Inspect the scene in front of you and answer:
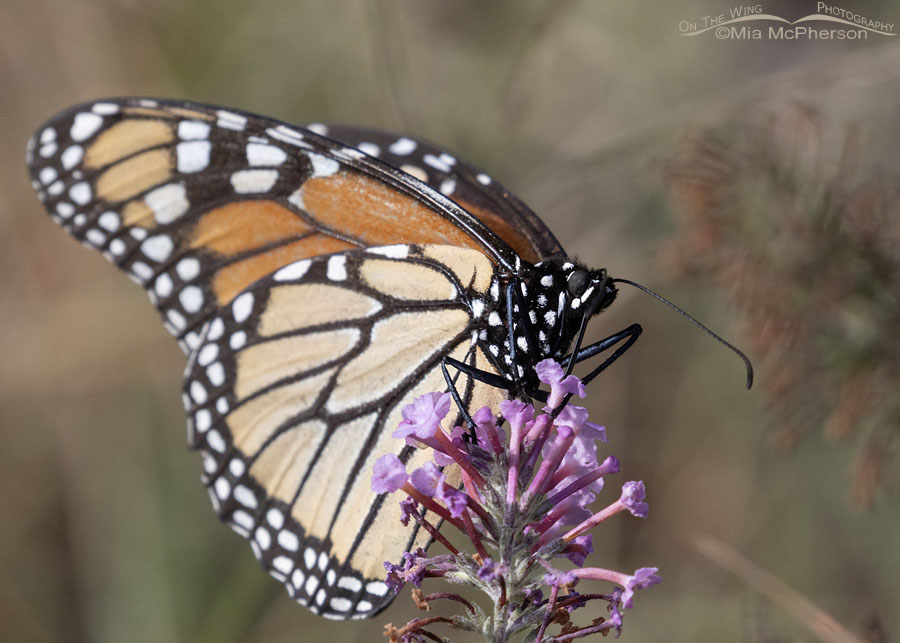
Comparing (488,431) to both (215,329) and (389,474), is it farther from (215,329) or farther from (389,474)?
(215,329)

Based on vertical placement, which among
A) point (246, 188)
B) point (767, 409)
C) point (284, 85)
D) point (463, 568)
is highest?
point (284, 85)

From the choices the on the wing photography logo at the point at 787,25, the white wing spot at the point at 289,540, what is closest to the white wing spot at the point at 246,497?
the white wing spot at the point at 289,540

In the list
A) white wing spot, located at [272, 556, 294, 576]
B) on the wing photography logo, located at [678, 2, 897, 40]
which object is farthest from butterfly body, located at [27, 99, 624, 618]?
on the wing photography logo, located at [678, 2, 897, 40]

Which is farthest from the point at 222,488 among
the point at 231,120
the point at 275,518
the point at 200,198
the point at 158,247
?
the point at 231,120

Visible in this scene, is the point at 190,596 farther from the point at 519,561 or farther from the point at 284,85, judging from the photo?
the point at 284,85

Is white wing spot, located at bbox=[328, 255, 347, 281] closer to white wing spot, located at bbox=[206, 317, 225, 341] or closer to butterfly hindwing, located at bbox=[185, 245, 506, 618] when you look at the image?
butterfly hindwing, located at bbox=[185, 245, 506, 618]

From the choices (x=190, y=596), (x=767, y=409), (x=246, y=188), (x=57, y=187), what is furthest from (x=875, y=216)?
(x=190, y=596)

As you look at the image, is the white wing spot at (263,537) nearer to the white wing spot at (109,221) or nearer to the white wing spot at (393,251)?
the white wing spot at (393,251)
